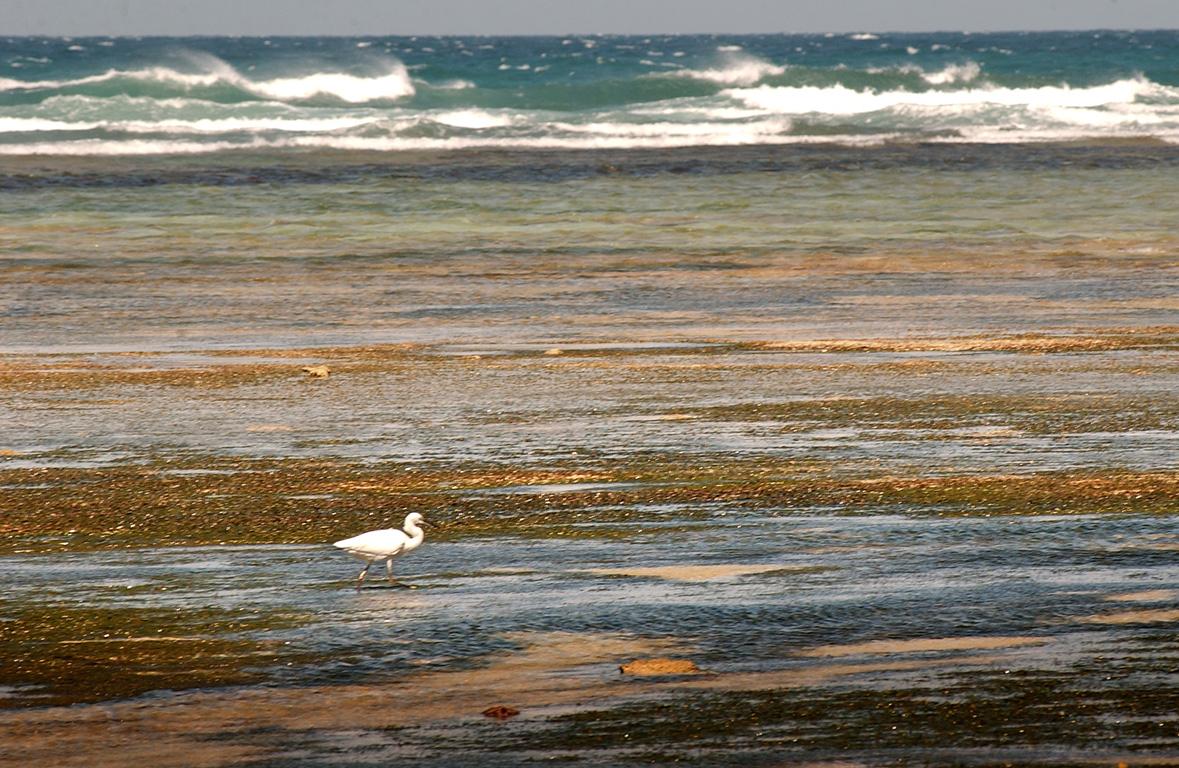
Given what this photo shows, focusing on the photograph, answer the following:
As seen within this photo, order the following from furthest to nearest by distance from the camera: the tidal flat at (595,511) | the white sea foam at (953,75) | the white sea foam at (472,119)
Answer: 1. the white sea foam at (953,75)
2. the white sea foam at (472,119)
3. the tidal flat at (595,511)

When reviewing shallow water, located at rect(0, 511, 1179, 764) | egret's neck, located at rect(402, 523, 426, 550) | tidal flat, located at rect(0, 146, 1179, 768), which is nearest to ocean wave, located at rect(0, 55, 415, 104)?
tidal flat, located at rect(0, 146, 1179, 768)

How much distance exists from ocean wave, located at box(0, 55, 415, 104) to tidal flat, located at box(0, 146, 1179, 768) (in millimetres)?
40895

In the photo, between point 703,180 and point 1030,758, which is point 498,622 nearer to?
point 1030,758

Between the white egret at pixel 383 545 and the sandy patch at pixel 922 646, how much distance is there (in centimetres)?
159

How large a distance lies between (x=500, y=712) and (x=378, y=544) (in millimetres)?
1451

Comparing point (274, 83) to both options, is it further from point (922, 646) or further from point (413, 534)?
point (922, 646)

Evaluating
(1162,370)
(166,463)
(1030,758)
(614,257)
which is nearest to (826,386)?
(1162,370)

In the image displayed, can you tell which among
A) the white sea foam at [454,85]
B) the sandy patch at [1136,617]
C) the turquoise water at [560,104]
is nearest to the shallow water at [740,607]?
the sandy patch at [1136,617]

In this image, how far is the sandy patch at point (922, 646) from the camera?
588 centimetres

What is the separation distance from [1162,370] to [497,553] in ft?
19.1

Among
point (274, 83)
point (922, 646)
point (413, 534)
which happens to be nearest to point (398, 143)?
point (274, 83)

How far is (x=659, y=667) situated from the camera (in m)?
5.75

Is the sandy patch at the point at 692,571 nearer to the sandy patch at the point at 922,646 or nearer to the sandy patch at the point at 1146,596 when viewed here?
the sandy patch at the point at 922,646

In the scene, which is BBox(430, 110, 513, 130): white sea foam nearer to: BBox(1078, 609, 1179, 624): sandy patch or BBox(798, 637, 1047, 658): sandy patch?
BBox(1078, 609, 1179, 624): sandy patch
